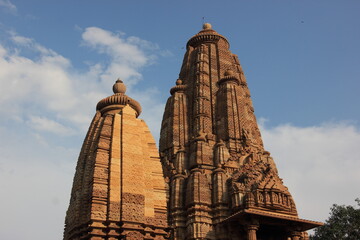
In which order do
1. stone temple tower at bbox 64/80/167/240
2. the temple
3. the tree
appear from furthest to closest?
the tree, the temple, stone temple tower at bbox 64/80/167/240

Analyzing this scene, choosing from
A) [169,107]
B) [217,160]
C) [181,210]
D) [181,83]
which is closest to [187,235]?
[181,210]

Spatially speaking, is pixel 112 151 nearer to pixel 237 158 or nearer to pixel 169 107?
pixel 237 158

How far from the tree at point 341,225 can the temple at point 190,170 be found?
4.55 m

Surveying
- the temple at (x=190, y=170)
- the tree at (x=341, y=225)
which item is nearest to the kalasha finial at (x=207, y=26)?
the temple at (x=190, y=170)

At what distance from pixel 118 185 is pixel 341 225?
89.0 ft

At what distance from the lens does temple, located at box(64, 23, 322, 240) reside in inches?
471

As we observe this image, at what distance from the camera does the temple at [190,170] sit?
12.0 m

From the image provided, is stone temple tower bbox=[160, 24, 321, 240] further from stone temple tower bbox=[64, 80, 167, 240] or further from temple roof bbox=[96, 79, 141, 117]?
stone temple tower bbox=[64, 80, 167, 240]

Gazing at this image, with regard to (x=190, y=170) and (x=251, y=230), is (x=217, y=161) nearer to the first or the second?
(x=190, y=170)

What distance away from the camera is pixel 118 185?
39.6ft

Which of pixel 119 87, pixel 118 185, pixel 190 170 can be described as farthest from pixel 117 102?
pixel 190 170

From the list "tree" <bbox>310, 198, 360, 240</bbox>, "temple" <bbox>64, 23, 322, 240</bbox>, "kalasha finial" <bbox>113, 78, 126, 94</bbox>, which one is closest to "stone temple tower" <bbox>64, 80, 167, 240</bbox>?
"temple" <bbox>64, 23, 322, 240</bbox>

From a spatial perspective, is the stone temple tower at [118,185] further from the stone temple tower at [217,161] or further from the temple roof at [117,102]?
the stone temple tower at [217,161]

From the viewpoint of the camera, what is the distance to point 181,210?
94.8 ft
